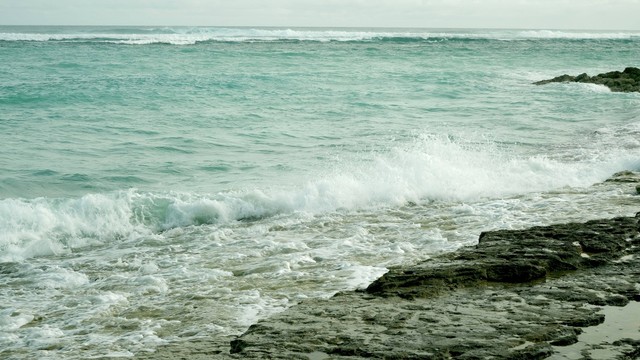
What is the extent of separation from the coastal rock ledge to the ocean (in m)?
0.68

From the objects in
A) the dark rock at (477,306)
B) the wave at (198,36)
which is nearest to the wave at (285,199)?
the dark rock at (477,306)

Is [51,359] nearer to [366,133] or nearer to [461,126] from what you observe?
[366,133]

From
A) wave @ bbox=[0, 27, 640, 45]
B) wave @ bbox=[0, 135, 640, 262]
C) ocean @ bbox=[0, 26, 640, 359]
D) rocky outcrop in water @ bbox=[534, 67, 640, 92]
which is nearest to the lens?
ocean @ bbox=[0, 26, 640, 359]

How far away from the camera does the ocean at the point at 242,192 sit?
6273mm

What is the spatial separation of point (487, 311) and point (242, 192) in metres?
5.82

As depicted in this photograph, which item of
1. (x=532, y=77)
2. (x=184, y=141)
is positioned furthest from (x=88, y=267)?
(x=532, y=77)

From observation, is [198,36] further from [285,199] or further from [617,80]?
[285,199]

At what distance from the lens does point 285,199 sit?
10.0 m

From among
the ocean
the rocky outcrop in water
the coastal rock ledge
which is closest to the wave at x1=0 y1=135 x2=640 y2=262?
the ocean

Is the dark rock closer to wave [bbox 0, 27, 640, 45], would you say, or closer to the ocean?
the ocean

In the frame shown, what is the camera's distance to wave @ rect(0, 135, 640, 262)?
8.89 m

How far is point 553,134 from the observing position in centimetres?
1681

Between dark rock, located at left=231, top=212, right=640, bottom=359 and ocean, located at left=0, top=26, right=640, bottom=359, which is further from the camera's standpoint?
ocean, located at left=0, top=26, right=640, bottom=359

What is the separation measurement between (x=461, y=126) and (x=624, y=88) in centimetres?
1114
